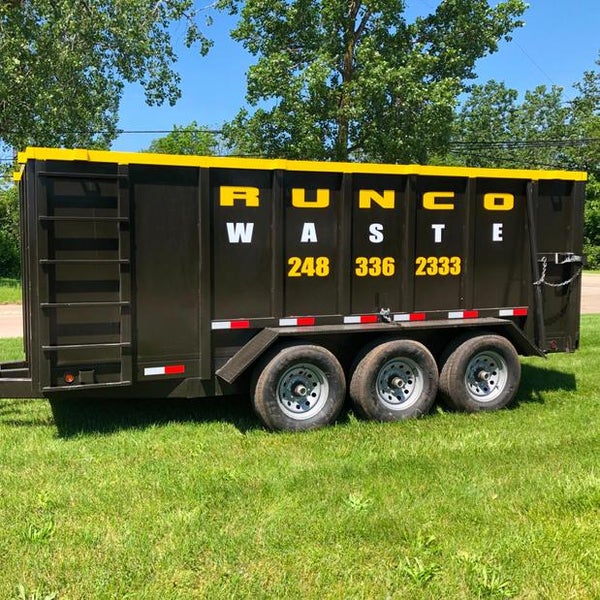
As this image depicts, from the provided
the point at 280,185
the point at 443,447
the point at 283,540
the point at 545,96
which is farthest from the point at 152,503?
the point at 545,96

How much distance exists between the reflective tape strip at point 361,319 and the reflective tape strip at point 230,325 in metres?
0.99

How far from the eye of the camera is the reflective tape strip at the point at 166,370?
18.8ft

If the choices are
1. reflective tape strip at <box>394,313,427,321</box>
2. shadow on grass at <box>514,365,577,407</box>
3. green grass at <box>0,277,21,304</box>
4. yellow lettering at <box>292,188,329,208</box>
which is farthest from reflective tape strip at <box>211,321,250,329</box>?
green grass at <box>0,277,21,304</box>

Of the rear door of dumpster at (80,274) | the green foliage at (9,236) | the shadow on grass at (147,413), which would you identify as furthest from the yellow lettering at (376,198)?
the green foliage at (9,236)

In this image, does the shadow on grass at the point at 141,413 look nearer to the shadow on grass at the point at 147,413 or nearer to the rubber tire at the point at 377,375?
the shadow on grass at the point at 147,413

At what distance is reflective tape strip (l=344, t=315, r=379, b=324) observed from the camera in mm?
6316

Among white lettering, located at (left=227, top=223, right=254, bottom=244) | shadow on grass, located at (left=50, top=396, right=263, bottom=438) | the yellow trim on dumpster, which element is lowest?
shadow on grass, located at (left=50, top=396, right=263, bottom=438)

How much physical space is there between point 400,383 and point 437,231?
1.60 meters

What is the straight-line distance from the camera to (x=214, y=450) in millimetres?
5453

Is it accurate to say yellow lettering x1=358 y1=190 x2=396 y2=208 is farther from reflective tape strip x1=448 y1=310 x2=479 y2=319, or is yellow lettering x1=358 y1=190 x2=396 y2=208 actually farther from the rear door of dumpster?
the rear door of dumpster

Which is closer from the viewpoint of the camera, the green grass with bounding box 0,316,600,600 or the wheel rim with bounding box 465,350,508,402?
the green grass with bounding box 0,316,600,600

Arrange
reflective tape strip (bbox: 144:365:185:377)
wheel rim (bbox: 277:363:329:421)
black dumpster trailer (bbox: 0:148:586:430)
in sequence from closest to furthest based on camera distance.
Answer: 1. black dumpster trailer (bbox: 0:148:586:430)
2. reflective tape strip (bbox: 144:365:185:377)
3. wheel rim (bbox: 277:363:329:421)

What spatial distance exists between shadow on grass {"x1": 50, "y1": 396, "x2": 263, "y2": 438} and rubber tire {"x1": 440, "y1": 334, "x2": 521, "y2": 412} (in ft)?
6.45

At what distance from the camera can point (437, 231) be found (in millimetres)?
6641
